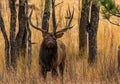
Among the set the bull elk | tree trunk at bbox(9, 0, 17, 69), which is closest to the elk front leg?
the bull elk

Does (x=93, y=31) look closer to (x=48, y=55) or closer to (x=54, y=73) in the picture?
(x=48, y=55)

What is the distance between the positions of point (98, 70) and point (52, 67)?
107 cm

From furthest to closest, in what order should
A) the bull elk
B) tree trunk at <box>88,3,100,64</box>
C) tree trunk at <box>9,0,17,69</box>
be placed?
A: tree trunk at <box>88,3,100,64</box> < tree trunk at <box>9,0,17,69</box> < the bull elk

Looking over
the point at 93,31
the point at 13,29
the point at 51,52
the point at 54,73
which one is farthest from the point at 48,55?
the point at 93,31

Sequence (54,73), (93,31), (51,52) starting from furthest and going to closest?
1. (93,31)
2. (51,52)
3. (54,73)

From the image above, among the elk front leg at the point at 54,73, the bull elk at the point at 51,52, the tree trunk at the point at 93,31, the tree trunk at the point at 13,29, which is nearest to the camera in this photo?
the elk front leg at the point at 54,73

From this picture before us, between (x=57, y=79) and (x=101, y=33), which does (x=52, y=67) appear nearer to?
(x=57, y=79)

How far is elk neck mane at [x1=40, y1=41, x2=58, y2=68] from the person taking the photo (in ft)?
35.5

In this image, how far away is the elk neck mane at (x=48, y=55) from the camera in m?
10.8

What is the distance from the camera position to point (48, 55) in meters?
10.9

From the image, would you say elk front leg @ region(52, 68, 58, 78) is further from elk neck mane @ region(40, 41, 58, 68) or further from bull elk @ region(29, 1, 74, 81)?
elk neck mane @ region(40, 41, 58, 68)

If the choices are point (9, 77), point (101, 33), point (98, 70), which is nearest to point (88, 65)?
point (98, 70)

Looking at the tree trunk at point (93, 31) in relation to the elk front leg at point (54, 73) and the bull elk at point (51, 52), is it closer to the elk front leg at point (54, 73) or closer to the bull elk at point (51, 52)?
the bull elk at point (51, 52)

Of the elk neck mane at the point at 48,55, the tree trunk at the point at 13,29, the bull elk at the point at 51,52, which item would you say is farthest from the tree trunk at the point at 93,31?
the tree trunk at the point at 13,29
